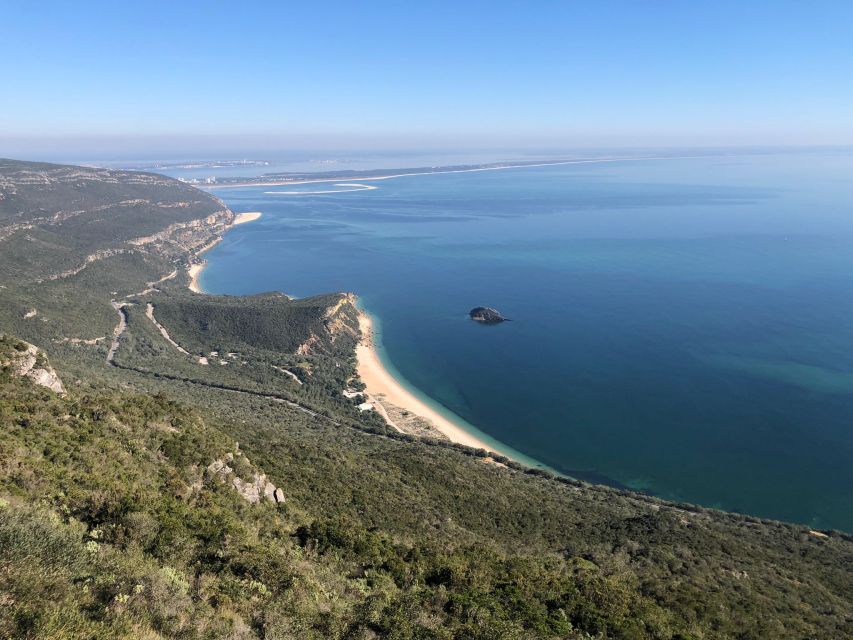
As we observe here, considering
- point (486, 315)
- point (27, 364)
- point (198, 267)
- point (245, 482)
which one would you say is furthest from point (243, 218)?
point (245, 482)

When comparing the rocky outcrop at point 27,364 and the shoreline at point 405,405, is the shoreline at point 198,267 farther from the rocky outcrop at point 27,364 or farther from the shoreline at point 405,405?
the rocky outcrop at point 27,364

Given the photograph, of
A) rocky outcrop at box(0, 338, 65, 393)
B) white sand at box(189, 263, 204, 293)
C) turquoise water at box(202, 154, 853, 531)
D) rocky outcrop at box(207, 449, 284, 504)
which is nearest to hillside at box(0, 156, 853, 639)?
rocky outcrop at box(207, 449, 284, 504)

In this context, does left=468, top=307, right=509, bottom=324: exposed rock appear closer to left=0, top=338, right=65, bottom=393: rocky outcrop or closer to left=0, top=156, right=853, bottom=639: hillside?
left=0, top=156, right=853, bottom=639: hillside

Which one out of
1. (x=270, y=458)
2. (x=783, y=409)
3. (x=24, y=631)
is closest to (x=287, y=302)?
(x=270, y=458)

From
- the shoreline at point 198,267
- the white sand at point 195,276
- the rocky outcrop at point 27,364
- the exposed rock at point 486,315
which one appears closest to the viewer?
the rocky outcrop at point 27,364

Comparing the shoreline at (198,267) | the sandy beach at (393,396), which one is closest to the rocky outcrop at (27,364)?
the sandy beach at (393,396)

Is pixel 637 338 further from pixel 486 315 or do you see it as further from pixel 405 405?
pixel 405 405
